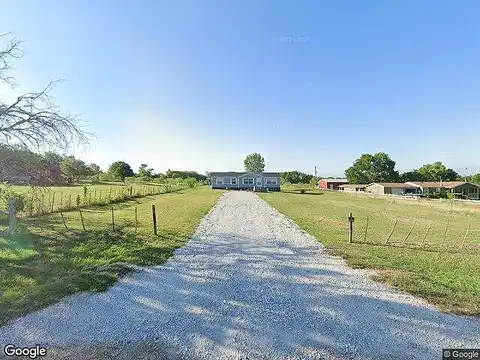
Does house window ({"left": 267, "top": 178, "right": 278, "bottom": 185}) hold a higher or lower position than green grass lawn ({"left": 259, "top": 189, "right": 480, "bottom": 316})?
higher

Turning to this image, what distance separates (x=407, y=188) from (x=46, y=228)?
216 ft

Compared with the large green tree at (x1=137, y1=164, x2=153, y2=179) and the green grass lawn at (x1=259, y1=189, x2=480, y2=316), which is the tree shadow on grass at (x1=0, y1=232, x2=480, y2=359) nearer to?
the green grass lawn at (x1=259, y1=189, x2=480, y2=316)

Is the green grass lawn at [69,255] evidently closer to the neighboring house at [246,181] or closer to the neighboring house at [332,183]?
the neighboring house at [246,181]

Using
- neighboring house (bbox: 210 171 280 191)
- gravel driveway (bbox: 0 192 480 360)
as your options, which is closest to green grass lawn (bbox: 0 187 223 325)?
gravel driveway (bbox: 0 192 480 360)

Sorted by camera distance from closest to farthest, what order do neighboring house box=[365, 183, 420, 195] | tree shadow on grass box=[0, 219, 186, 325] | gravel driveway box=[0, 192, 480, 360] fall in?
gravel driveway box=[0, 192, 480, 360] < tree shadow on grass box=[0, 219, 186, 325] < neighboring house box=[365, 183, 420, 195]

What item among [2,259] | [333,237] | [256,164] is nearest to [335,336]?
[333,237]

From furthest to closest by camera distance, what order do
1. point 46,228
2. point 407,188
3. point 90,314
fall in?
point 407,188, point 46,228, point 90,314

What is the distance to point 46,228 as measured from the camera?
38.5 ft

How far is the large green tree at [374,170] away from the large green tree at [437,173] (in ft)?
28.4

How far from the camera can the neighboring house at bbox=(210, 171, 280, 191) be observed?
56750mm

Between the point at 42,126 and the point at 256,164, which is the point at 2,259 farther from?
the point at 256,164

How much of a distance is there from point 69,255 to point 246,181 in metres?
50.0

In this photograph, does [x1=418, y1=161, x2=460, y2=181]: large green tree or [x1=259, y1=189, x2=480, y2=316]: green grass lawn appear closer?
[x1=259, y1=189, x2=480, y2=316]: green grass lawn

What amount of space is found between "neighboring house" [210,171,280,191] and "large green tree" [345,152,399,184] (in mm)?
35899
